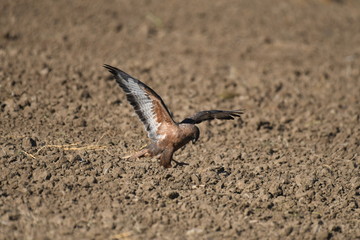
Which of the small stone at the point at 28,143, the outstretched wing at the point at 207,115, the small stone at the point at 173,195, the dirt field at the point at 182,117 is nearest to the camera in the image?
the dirt field at the point at 182,117

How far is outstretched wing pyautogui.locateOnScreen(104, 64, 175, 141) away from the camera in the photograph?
22.9 feet

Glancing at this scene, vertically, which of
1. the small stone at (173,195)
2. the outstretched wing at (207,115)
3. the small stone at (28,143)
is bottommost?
the small stone at (173,195)

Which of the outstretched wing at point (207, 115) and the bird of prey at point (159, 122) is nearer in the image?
the bird of prey at point (159, 122)

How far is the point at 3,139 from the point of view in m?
7.50

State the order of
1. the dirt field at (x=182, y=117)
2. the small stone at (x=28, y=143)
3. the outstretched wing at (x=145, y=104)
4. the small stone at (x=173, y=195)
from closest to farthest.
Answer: the dirt field at (x=182, y=117), the small stone at (x=173, y=195), the outstretched wing at (x=145, y=104), the small stone at (x=28, y=143)

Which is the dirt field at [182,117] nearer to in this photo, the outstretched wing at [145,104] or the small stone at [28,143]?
the small stone at [28,143]

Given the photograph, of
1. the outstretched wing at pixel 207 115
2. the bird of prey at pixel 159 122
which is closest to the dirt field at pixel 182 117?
the bird of prey at pixel 159 122

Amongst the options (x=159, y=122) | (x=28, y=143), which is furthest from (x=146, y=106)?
(x=28, y=143)

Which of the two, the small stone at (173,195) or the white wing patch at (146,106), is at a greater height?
the white wing patch at (146,106)

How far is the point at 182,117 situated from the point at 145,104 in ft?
6.16

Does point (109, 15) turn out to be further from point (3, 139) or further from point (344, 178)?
point (344, 178)

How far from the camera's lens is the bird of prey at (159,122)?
702 centimetres

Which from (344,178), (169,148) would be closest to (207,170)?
(169,148)

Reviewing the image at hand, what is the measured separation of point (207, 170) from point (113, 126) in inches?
70.6
